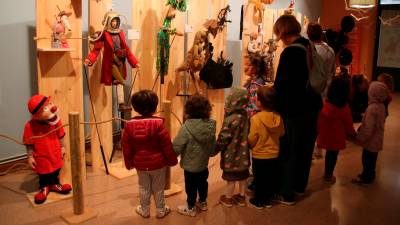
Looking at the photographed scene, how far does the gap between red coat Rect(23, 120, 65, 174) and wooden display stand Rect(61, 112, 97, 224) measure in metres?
0.43

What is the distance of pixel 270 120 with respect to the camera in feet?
9.64

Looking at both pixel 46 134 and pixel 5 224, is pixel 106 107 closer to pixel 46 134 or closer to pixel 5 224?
pixel 46 134

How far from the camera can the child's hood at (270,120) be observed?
9.62ft

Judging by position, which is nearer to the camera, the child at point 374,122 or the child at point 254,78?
the child at point 374,122

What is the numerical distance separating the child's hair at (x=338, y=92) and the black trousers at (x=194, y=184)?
1.51 metres

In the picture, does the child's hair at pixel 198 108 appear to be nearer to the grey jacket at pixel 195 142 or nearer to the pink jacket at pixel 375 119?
the grey jacket at pixel 195 142

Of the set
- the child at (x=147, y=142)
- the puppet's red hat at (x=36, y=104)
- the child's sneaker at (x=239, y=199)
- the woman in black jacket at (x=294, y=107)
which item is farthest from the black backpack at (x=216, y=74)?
the puppet's red hat at (x=36, y=104)

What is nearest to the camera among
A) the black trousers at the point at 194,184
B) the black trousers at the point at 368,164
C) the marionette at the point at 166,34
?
the black trousers at the point at 194,184

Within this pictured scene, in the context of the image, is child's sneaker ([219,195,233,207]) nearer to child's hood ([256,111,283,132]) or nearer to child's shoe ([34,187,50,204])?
child's hood ([256,111,283,132])

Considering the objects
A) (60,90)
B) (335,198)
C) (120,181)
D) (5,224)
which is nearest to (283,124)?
(335,198)

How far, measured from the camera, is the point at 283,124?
306 centimetres

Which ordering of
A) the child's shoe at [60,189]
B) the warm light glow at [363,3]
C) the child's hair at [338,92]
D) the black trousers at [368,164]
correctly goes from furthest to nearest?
1. the warm light glow at [363,3]
2. the black trousers at [368,164]
3. the child's hair at [338,92]
4. the child's shoe at [60,189]

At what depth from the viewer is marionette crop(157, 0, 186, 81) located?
393cm

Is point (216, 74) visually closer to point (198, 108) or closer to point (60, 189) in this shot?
point (198, 108)
